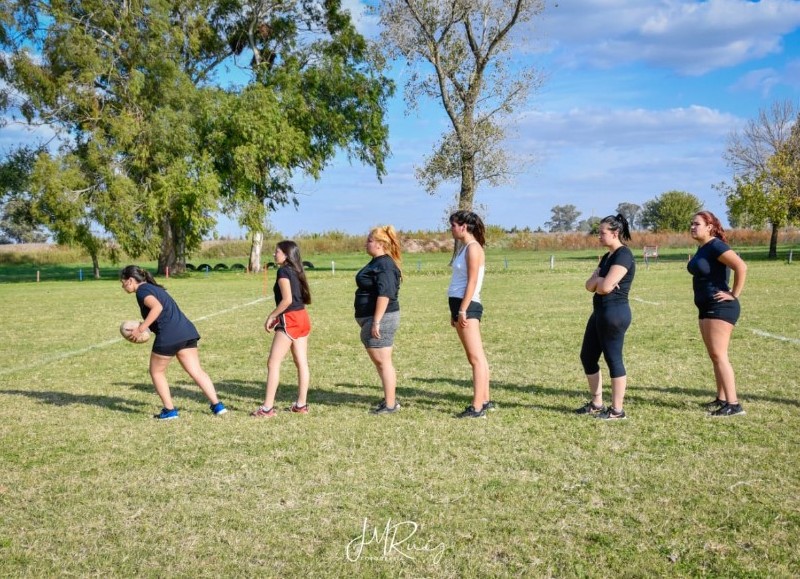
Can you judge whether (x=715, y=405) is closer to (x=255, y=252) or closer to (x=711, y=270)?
(x=711, y=270)

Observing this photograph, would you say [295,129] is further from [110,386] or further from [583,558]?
[583,558]

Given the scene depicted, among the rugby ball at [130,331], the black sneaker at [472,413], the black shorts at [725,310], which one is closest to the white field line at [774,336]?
the black shorts at [725,310]

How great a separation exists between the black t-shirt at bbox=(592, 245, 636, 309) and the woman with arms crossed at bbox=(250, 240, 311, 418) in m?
2.84

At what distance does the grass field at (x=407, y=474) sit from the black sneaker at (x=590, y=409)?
215 millimetres

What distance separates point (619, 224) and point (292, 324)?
3324mm

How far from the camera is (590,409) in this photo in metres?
7.54

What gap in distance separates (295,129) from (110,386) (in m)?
33.8

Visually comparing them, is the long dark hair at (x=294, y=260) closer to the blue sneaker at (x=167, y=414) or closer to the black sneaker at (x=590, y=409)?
the blue sneaker at (x=167, y=414)

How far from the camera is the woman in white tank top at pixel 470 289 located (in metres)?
7.09

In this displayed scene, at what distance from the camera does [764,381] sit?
8.82 m

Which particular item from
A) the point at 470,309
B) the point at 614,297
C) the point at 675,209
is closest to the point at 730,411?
the point at 614,297

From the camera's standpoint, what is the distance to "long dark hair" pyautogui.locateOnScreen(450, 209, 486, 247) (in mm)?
7188
